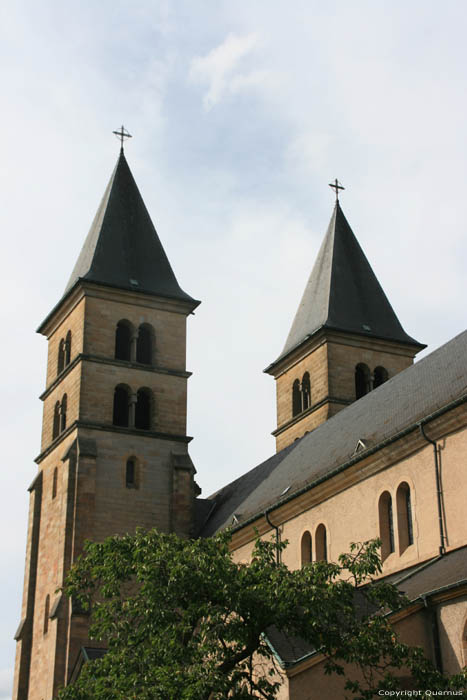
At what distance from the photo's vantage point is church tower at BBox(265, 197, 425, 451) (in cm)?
5322

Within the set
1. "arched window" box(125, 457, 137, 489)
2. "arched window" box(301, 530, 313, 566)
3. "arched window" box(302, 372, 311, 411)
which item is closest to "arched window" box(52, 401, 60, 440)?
"arched window" box(125, 457, 137, 489)

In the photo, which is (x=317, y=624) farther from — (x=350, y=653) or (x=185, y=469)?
(x=185, y=469)

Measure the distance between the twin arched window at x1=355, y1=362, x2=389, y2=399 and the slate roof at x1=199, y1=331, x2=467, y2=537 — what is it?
8149mm

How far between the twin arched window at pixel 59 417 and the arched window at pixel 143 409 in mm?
3270

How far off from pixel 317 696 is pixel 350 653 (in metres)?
3.29

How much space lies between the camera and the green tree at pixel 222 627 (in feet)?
69.3

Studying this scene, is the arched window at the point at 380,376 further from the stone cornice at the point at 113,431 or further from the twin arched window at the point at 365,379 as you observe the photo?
the stone cornice at the point at 113,431

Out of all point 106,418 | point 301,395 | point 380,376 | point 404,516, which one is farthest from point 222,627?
point 301,395

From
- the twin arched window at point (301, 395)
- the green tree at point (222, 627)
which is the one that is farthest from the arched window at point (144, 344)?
the green tree at point (222, 627)

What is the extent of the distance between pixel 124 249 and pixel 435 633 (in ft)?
96.4

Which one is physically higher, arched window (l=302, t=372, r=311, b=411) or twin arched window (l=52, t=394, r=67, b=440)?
arched window (l=302, t=372, r=311, b=411)

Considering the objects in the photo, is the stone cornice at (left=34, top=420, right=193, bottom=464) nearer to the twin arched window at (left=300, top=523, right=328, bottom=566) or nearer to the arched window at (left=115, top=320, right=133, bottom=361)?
the arched window at (left=115, top=320, right=133, bottom=361)

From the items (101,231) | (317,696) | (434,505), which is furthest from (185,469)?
(317,696)

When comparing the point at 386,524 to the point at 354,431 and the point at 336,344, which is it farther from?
the point at 336,344
